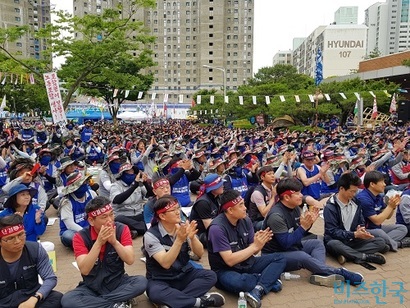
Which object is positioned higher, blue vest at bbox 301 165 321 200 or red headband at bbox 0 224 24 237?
red headband at bbox 0 224 24 237

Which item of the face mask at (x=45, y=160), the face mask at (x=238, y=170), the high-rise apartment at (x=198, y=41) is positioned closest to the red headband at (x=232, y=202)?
the face mask at (x=238, y=170)

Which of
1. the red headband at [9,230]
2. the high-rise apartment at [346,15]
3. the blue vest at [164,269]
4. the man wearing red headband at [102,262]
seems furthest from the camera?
the high-rise apartment at [346,15]

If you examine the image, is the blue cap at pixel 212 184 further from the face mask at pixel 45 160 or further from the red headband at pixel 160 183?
the face mask at pixel 45 160

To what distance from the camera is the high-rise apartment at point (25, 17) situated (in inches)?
2749

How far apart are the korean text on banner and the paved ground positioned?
26.7 ft

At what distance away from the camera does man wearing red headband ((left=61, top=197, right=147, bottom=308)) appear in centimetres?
354

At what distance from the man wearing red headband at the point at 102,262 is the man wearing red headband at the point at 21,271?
0.22m

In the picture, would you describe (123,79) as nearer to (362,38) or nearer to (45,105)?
(45,105)

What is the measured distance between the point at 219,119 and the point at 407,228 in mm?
42473

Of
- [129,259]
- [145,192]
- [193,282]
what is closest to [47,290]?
[129,259]

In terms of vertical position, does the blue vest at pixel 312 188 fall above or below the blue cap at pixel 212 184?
below

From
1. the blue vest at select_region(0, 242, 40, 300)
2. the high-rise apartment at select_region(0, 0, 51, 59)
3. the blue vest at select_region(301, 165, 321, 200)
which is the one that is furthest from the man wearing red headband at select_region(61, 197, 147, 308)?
the high-rise apartment at select_region(0, 0, 51, 59)

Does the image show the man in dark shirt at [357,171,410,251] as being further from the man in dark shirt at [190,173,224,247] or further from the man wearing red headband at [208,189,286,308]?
the man in dark shirt at [190,173,224,247]

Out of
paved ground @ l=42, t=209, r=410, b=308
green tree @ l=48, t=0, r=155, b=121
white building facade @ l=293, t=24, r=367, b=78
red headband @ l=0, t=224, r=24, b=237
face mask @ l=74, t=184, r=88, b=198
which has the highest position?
white building facade @ l=293, t=24, r=367, b=78
